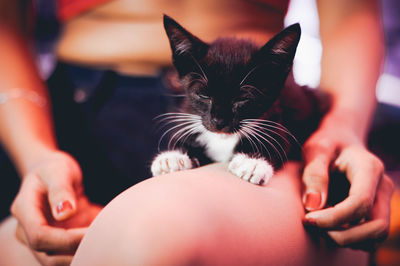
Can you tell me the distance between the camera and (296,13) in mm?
915

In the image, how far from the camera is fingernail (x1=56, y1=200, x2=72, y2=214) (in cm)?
62

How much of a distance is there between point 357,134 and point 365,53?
0.30m

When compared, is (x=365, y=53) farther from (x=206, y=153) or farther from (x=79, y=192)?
(x=79, y=192)

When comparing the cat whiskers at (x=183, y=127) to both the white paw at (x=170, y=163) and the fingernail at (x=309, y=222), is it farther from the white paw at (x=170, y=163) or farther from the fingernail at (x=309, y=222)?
the fingernail at (x=309, y=222)

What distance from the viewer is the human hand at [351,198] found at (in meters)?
0.55

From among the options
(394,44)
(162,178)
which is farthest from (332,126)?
(394,44)

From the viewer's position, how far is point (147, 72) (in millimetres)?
923

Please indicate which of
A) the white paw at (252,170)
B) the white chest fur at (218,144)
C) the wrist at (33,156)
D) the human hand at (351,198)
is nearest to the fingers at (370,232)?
Answer: the human hand at (351,198)

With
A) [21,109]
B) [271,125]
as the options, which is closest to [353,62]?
[271,125]

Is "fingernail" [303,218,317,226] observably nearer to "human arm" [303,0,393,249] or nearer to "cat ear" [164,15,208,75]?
"human arm" [303,0,393,249]

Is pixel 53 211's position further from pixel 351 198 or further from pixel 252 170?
pixel 351 198

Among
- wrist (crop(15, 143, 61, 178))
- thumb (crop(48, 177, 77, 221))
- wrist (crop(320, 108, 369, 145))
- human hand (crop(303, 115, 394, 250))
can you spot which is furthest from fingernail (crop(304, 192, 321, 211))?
wrist (crop(15, 143, 61, 178))

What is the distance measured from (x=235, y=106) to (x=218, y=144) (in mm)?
127

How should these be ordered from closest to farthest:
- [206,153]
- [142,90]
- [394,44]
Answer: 1. [206,153]
2. [142,90]
3. [394,44]
